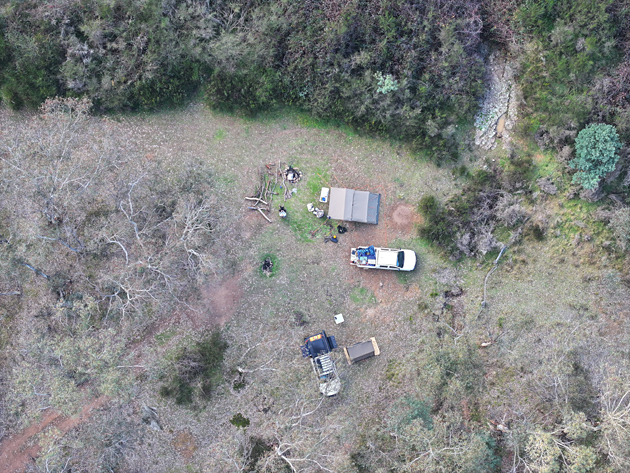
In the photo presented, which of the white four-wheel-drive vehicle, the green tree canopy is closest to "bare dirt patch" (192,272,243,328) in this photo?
the white four-wheel-drive vehicle

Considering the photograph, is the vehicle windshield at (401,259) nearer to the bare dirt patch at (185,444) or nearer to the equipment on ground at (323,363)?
the equipment on ground at (323,363)

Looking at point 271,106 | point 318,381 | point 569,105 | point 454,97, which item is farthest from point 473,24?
point 318,381

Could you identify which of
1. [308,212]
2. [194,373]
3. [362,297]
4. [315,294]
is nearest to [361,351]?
[362,297]

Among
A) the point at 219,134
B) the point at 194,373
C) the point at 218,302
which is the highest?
the point at 219,134

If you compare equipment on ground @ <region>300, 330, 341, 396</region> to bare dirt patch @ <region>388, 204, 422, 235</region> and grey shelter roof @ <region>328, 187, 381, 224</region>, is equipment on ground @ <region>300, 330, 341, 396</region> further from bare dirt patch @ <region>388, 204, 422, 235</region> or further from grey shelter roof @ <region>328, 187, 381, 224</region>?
bare dirt patch @ <region>388, 204, 422, 235</region>

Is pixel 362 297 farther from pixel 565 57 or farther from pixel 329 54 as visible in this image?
pixel 565 57

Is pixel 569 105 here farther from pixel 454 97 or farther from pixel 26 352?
pixel 26 352

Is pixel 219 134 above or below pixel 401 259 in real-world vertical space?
above

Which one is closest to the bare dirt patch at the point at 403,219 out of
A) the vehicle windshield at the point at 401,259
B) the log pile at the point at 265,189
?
the vehicle windshield at the point at 401,259
